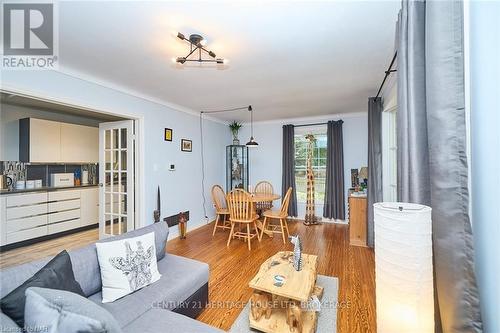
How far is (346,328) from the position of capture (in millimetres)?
1770

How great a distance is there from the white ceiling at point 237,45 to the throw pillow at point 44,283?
1.70 meters

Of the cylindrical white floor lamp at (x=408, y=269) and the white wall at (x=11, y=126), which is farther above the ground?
the white wall at (x=11, y=126)

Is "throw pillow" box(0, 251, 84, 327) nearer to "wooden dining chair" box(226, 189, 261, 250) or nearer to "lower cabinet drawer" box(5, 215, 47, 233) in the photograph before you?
"wooden dining chair" box(226, 189, 261, 250)

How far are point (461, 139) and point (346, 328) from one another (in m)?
1.66

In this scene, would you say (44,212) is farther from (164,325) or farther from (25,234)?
(164,325)

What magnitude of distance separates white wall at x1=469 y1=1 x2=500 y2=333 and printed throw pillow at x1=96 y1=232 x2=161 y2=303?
6.17 feet

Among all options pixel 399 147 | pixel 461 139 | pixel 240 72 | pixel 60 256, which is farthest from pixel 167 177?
pixel 461 139

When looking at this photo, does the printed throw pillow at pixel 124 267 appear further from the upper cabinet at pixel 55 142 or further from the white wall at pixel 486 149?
the upper cabinet at pixel 55 142

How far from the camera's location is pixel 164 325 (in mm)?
1287

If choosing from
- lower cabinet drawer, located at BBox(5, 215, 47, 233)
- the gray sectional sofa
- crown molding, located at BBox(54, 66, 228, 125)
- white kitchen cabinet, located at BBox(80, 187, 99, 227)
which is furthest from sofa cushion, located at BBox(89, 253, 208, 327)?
white kitchen cabinet, located at BBox(80, 187, 99, 227)

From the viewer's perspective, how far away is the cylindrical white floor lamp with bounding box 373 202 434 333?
916 mm

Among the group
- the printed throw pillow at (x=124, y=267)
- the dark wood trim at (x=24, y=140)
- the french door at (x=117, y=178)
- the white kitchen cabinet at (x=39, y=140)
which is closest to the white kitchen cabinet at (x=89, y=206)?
the white kitchen cabinet at (x=39, y=140)

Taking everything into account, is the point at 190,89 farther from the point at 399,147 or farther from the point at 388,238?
the point at 388,238

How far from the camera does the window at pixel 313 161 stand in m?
5.17
